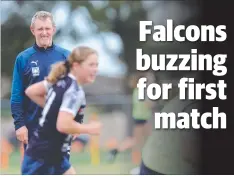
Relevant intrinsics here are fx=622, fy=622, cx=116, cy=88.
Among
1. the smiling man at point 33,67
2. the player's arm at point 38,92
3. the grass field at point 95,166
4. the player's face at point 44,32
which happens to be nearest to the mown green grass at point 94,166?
the grass field at point 95,166

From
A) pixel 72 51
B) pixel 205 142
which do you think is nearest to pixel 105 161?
pixel 205 142

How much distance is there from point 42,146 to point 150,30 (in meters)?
1.08

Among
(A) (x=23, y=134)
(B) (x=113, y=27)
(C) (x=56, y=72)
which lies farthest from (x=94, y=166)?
(C) (x=56, y=72)

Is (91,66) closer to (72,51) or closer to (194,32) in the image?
(72,51)

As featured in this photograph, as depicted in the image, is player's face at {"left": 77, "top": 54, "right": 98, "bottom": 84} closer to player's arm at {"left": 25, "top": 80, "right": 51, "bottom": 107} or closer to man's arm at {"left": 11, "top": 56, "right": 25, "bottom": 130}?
player's arm at {"left": 25, "top": 80, "right": 51, "bottom": 107}

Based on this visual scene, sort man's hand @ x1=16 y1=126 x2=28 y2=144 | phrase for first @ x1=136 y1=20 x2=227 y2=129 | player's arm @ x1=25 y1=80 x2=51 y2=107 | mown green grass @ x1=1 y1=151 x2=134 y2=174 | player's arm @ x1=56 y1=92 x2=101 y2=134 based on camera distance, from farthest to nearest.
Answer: mown green grass @ x1=1 y1=151 x2=134 y2=174
phrase for first @ x1=136 y1=20 x2=227 y2=129
man's hand @ x1=16 y1=126 x2=28 y2=144
player's arm @ x1=25 y1=80 x2=51 y2=107
player's arm @ x1=56 y1=92 x2=101 y2=134

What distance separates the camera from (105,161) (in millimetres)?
5613

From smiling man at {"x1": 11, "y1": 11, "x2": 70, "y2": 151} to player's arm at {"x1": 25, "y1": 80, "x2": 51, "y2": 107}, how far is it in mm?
26

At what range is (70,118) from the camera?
385 cm

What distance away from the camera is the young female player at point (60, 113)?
3.86 meters

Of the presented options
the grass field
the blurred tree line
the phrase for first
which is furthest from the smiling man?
the phrase for first

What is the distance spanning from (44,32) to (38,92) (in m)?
0.40

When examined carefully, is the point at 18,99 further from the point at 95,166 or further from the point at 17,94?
the point at 95,166

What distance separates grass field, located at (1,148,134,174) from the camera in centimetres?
469
